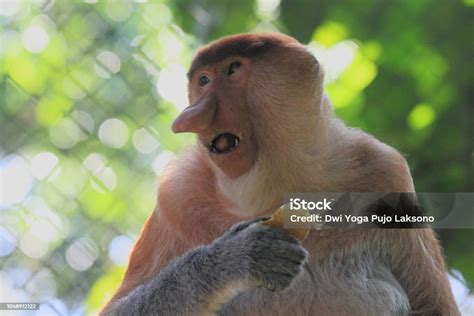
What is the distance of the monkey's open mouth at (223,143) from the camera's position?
1876mm

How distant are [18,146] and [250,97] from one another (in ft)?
3.98

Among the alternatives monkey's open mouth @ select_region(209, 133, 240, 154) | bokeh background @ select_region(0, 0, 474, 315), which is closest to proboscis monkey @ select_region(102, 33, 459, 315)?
monkey's open mouth @ select_region(209, 133, 240, 154)

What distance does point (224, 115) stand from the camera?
6.15ft

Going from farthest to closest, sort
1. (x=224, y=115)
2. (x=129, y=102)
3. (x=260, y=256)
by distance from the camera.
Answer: (x=129, y=102)
(x=224, y=115)
(x=260, y=256)

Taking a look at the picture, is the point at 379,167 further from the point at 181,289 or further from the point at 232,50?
the point at 181,289

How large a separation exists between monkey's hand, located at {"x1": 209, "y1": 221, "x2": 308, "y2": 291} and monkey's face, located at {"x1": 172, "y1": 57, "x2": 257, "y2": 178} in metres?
0.16

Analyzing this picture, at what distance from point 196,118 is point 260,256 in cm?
32

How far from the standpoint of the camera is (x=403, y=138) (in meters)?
2.57

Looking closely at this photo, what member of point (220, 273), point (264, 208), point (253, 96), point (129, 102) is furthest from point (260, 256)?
point (129, 102)

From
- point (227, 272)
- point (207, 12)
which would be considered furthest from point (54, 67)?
point (227, 272)

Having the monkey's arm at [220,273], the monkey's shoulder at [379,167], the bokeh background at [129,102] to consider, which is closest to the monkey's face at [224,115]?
the monkey's arm at [220,273]

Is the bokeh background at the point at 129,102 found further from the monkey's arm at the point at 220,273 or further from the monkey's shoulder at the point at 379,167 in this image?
the monkey's arm at the point at 220,273

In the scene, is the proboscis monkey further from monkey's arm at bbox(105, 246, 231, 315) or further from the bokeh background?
the bokeh background

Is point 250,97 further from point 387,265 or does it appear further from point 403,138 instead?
point 403,138
